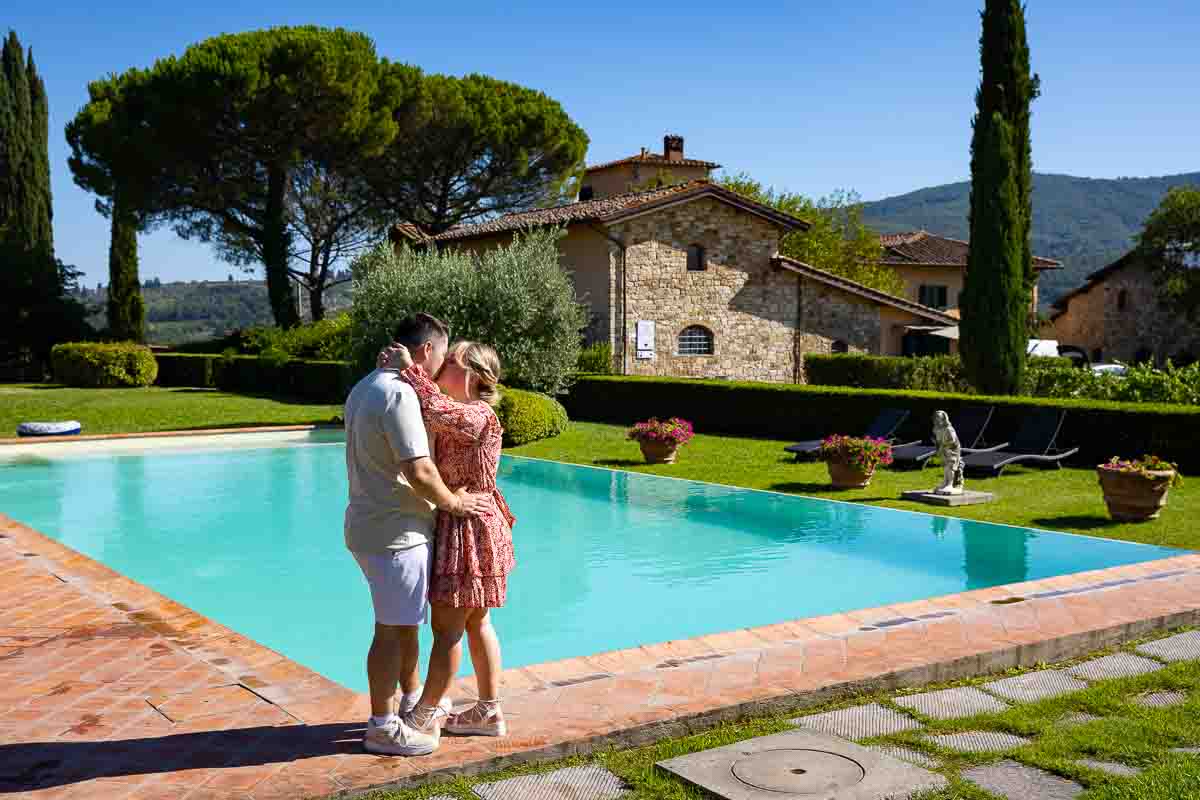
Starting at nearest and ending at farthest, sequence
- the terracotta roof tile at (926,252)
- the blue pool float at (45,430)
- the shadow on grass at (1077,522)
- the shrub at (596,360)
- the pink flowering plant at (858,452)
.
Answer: the shadow on grass at (1077,522) → the pink flowering plant at (858,452) → the blue pool float at (45,430) → the shrub at (596,360) → the terracotta roof tile at (926,252)

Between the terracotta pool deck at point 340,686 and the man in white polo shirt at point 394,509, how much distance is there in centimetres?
27

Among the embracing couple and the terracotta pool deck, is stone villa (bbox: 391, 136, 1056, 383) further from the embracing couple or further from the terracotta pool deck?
the embracing couple

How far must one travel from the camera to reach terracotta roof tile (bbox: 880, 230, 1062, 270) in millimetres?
49250

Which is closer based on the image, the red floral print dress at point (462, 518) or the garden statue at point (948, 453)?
the red floral print dress at point (462, 518)

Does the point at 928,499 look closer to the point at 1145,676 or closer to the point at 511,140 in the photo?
the point at 1145,676

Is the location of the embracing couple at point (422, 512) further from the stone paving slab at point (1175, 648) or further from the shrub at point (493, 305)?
the shrub at point (493, 305)

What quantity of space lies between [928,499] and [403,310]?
461 inches

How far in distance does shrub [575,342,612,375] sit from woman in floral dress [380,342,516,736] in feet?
73.3

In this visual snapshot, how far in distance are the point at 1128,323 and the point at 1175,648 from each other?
43904 mm

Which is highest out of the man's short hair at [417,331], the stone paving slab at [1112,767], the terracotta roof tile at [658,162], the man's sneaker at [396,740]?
the terracotta roof tile at [658,162]

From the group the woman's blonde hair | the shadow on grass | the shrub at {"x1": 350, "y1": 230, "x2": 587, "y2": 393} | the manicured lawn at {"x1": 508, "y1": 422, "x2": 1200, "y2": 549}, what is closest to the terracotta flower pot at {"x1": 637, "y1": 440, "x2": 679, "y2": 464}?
the manicured lawn at {"x1": 508, "y1": 422, "x2": 1200, "y2": 549}

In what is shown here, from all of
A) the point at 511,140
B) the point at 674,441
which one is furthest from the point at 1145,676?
the point at 511,140

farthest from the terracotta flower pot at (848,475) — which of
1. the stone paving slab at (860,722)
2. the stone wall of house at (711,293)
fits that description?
the stone wall of house at (711,293)

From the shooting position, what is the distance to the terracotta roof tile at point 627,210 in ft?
89.8
